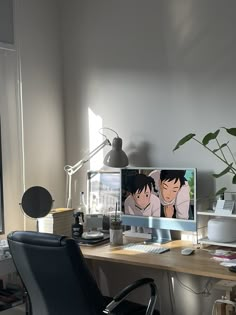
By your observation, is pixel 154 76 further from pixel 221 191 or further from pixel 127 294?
pixel 127 294

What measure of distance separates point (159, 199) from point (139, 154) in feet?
1.34

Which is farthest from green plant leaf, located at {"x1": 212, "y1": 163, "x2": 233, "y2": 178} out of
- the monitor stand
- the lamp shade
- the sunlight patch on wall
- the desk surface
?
the sunlight patch on wall

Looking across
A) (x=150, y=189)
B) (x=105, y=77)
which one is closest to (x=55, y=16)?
(x=105, y=77)

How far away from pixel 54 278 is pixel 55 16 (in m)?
2.23

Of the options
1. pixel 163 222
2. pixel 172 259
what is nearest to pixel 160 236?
pixel 163 222

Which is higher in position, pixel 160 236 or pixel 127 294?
pixel 160 236

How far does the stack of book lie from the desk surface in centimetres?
33

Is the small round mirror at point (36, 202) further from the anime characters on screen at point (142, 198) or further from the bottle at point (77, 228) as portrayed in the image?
the anime characters on screen at point (142, 198)

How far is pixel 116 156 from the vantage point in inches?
133

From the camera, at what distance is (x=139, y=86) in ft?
11.4

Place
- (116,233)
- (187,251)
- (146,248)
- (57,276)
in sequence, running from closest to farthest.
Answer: (57,276)
(187,251)
(146,248)
(116,233)

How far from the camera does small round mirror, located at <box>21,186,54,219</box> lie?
131 inches

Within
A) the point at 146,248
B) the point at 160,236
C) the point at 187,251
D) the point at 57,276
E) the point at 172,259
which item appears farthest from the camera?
the point at 160,236

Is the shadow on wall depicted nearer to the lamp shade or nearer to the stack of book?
the lamp shade
